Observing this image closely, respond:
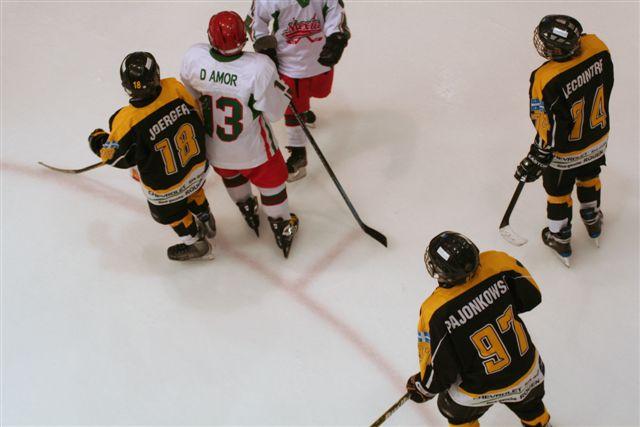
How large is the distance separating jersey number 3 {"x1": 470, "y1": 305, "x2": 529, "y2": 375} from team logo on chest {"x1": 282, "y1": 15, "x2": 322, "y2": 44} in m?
1.62

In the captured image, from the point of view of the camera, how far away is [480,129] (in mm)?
3502

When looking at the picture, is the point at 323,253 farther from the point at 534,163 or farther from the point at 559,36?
the point at 559,36

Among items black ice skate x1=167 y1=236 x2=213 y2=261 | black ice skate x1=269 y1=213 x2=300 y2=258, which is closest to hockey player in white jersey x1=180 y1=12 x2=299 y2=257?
black ice skate x1=269 y1=213 x2=300 y2=258

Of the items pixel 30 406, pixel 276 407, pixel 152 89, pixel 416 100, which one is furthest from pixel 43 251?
pixel 416 100

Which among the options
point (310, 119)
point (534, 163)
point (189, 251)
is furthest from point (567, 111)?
point (189, 251)

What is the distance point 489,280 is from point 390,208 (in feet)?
4.29

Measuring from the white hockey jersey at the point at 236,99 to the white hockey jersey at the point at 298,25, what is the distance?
444 mm

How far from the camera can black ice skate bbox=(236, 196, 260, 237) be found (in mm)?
3061

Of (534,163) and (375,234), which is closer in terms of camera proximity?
(534,163)

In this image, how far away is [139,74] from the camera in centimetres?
237

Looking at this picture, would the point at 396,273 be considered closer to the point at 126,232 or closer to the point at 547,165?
the point at 547,165

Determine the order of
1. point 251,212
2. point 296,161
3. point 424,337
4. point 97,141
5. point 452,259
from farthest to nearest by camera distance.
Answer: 1. point 296,161
2. point 251,212
3. point 97,141
4. point 424,337
5. point 452,259

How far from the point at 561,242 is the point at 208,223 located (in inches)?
60.8

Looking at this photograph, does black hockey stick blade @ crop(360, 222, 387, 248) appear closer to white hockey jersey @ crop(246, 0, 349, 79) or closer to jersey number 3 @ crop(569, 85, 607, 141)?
white hockey jersey @ crop(246, 0, 349, 79)
